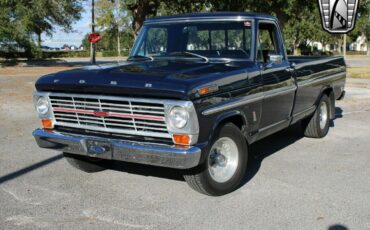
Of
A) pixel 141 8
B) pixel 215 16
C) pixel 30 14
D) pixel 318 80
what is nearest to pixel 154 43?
pixel 215 16

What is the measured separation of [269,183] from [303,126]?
2878 millimetres

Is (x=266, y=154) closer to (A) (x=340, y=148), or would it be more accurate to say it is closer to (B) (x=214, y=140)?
(A) (x=340, y=148)

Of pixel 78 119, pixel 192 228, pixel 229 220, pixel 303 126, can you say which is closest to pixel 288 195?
pixel 229 220

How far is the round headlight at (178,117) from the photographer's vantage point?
4449 millimetres

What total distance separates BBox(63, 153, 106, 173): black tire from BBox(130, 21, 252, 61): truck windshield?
150 cm

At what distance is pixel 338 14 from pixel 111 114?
14.5 metres

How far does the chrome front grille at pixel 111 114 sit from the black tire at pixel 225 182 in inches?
22.1

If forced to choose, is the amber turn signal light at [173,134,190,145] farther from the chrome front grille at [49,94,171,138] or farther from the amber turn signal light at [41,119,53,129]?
the amber turn signal light at [41,119,53,129]

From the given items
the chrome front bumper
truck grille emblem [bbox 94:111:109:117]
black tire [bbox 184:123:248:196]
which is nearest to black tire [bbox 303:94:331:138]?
black tire [bbox 184:123:248:196]

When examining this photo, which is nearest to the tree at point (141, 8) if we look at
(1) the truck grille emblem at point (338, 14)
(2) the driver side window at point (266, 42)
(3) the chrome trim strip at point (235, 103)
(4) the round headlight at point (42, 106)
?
(1) the truck grille emblem at point (338, 14)

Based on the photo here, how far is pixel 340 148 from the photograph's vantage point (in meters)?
7.42

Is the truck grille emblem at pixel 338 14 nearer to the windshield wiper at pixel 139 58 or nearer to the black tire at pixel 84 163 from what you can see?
the windshield wiper at pixel 139 58

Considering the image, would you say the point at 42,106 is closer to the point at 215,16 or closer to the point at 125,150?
the point at 125,150

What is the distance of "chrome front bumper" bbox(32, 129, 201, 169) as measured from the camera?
4496 mm
